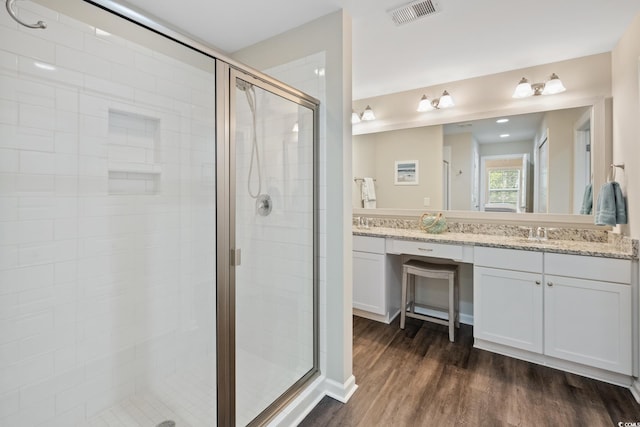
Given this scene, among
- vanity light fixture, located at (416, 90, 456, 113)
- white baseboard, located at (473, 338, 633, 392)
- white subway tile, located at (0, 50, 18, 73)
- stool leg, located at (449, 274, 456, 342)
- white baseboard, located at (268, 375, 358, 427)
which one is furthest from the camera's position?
vanity light fixture, located at (416, 90, 456, 113)

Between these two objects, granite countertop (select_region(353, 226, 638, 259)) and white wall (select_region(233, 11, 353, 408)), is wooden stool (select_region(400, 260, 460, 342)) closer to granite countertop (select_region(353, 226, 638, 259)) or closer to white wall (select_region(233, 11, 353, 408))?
granite countertop (select_region(353, 226, 638, 259))

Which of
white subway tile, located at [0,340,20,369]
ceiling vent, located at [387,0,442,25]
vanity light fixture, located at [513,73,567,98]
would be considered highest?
ceiling vent, located at [387,0,442,25]

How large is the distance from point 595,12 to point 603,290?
1765mm

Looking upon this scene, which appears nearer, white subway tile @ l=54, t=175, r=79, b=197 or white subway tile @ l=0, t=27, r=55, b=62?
white subway tile @ l=0, t=27, r=55, b=62

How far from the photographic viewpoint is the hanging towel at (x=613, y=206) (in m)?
2.14

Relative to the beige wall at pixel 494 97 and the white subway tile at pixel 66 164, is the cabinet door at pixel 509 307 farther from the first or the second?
the white subway tile at pixel 66 164

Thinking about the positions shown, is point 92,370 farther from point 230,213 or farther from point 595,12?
point 595,12

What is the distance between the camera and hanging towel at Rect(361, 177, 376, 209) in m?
3.50

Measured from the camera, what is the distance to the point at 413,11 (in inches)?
76.9

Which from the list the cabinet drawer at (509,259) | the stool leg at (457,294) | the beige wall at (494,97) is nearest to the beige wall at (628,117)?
the beige wall at (494,97)

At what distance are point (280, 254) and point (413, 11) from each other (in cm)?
175

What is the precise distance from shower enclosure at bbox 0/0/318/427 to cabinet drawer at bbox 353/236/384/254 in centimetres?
108

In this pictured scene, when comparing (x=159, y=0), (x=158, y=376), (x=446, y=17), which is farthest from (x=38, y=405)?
(x=446, y=17)

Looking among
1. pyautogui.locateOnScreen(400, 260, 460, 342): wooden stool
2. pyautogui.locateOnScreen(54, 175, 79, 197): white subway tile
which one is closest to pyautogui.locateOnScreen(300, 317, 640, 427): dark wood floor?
pyautogui.locateOnScreen(400, 260, 460, 342): wooden stool
